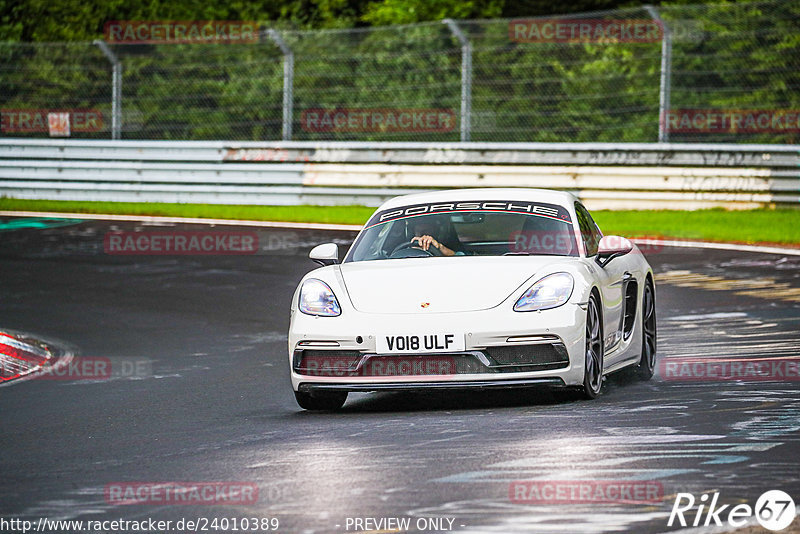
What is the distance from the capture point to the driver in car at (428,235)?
9312 mm

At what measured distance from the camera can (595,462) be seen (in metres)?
6.56

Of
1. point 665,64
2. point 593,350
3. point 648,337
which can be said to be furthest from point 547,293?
point 665,64

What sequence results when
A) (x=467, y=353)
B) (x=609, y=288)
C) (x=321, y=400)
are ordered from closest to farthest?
1. (x=467, y=353)
2. (x=321, y=400)
3. (x=609, y=288)

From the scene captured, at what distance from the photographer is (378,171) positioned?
24.5 meters

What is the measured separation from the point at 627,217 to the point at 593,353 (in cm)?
1406

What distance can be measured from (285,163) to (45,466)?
60.4ft

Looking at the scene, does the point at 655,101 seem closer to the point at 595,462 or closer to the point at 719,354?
the point at 719,354

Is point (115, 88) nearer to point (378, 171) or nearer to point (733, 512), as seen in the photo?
point (378, 171)

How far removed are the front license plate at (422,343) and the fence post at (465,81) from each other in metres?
15.6

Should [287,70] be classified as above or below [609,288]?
above

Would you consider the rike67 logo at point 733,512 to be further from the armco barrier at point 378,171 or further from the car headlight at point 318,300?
the armco barrier at point 378,171

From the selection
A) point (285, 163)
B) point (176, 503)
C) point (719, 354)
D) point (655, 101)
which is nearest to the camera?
point (176, 503)

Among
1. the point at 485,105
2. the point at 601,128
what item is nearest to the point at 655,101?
the point at 601,128

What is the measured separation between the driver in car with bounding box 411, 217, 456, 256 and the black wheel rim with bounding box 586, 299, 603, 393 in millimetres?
1109
